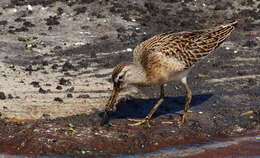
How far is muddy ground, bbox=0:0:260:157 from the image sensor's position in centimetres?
1182

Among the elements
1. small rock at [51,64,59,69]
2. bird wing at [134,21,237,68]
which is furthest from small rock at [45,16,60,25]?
bird wing at [134,21,237,68]

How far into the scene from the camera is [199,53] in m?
13.1

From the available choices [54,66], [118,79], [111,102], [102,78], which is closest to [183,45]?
[118,79]

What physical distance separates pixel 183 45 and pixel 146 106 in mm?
1535

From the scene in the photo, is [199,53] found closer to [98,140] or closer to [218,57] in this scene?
[98,140]

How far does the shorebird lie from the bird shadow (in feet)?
1.27

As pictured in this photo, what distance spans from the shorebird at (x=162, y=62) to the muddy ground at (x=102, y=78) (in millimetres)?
361

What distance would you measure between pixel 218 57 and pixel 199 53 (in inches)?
168

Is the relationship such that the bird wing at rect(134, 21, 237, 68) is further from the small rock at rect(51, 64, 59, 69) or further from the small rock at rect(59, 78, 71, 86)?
the small rock at rect(51, 64, 59, 69)

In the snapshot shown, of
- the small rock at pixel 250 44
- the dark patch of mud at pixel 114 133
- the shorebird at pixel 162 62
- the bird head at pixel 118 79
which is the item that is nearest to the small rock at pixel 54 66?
the dark patch of mud at pixel 114 133

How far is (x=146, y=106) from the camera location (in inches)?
538

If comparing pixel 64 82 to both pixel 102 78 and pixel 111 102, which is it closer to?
pixel 102 78

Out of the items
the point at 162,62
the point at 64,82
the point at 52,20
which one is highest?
the point at 162,62

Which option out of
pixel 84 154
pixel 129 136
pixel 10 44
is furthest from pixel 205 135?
pixel 10 44
